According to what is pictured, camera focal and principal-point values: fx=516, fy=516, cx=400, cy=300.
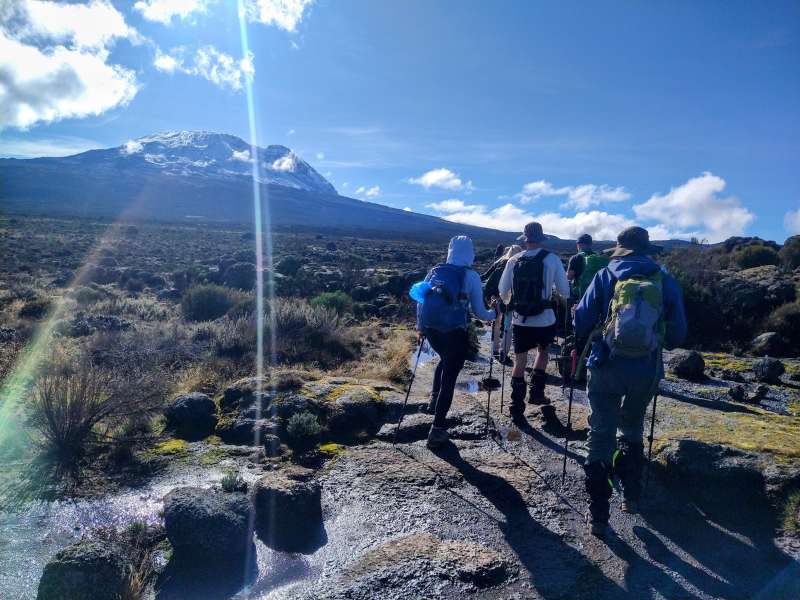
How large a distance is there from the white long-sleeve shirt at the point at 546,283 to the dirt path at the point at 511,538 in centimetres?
127

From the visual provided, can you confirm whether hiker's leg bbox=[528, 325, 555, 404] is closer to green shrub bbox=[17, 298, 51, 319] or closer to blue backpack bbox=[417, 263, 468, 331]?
blue backpack bbox=[417, 263, 468, 331]

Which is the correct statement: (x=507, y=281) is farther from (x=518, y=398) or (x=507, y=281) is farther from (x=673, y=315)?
(x=673, y=315)

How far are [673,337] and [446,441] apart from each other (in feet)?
7.54

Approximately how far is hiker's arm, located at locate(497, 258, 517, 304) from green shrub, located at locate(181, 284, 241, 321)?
8.41m

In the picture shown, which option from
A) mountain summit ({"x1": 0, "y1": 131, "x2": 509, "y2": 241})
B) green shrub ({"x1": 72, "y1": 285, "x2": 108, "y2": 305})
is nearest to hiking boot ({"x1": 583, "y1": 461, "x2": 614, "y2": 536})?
green shrub ({"x1": 72, "y1": 285, "x2": 108, "y2": 305})

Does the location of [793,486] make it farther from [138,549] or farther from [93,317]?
[93,317]

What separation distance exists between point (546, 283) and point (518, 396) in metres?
1.24

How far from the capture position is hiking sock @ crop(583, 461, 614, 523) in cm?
347

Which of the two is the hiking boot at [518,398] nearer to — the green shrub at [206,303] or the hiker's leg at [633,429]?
the hiker's leg at [633,429]

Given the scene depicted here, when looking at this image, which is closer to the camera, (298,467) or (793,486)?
(793,486)

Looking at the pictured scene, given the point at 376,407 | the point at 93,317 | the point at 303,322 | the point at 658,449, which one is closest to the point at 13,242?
the point at 93,317

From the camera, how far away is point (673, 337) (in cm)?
347

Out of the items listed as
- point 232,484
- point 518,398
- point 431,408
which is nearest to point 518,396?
point 518,398

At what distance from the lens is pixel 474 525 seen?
366 cm
